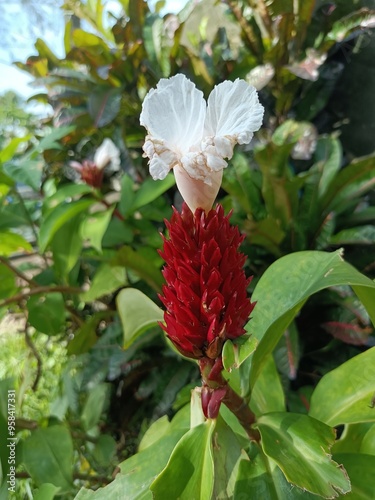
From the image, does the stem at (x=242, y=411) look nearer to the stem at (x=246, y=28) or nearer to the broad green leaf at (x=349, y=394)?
the broad green leaf at (x=349, y=394)

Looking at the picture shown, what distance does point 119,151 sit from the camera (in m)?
1.34

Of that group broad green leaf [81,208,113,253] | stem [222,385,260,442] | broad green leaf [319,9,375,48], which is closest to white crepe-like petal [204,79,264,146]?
stem [222,385,260,442]

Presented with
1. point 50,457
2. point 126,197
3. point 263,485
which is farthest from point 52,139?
point 263,485

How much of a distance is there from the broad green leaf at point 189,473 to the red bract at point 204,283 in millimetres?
101

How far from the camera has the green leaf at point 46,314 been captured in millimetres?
1029

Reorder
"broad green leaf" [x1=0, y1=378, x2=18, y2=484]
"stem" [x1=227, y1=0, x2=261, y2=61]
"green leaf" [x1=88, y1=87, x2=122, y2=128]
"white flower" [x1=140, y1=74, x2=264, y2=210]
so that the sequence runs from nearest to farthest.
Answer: "white flower" [x1=140, y1=74, x2=264, y2=210] < "broad green leaf" [x1=0, y1=378, x2=18, y2=484] < "green leaf" [x1=88, y1=87, x2=122, y2=128] < "stem" [x1=227, y1=0, x2=261, y2=61]

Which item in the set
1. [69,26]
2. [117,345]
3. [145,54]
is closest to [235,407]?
[117,345]

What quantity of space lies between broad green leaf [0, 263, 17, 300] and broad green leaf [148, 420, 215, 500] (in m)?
0.74

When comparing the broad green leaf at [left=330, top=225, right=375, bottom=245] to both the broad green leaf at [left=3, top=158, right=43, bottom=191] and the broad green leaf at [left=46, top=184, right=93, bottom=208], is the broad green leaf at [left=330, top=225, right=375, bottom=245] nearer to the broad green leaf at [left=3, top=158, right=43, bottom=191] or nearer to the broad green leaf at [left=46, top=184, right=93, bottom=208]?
the broad green leaf at [left=46, top=184, right=93, bottom=208]

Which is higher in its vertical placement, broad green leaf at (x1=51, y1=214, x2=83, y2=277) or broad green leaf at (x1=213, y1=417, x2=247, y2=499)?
broad green leaf at (x1=213, y1=417, x2=247, y2=499)

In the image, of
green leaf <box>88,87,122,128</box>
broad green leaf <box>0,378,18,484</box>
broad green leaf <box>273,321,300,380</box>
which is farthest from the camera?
green leaf <box>88,87,122,128</box>

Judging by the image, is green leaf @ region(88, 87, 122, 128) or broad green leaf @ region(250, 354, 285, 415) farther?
green leaf @ region(88, 87, 122, 128)

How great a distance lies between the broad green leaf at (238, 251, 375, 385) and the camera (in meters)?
0.53

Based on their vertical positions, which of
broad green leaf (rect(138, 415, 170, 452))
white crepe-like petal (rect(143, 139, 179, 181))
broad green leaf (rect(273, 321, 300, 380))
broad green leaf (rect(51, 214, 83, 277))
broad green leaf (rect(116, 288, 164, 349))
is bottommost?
broad green leaf (rect(273, 321, 300, 380))
